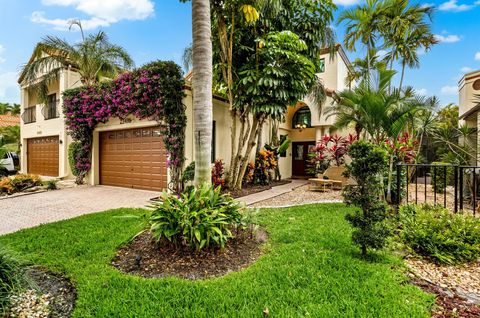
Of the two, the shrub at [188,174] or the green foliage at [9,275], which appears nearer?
the green foliage at [9,275]

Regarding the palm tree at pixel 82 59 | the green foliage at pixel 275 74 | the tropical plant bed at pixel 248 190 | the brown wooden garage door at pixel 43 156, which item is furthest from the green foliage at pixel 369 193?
the brown wooden garage door at pixel 43 156

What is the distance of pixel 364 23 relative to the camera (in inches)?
444

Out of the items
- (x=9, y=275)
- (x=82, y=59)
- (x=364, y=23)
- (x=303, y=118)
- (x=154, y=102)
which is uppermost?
(x=364, y=23)

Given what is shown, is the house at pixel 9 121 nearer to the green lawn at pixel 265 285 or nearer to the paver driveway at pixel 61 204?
the paver driveway at pixel 61 204

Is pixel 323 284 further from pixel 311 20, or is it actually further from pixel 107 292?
pixel 311 20

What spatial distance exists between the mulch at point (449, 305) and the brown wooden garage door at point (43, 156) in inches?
712

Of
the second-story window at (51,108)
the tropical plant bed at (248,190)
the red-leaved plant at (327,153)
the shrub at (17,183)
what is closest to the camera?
the tropical plant bed at (248,190)

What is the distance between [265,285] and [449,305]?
79.9 inches

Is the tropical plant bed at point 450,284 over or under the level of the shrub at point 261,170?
under

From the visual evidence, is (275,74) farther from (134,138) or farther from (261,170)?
(134,138)

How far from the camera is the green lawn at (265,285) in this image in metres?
2.52

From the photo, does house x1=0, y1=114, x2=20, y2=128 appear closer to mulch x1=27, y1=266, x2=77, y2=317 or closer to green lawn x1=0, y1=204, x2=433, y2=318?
green lawn x1=0, y1=204, x2=433, y2=318

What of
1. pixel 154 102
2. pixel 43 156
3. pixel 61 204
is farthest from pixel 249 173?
pixel 43 156

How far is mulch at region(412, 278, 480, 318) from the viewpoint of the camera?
253 cm
